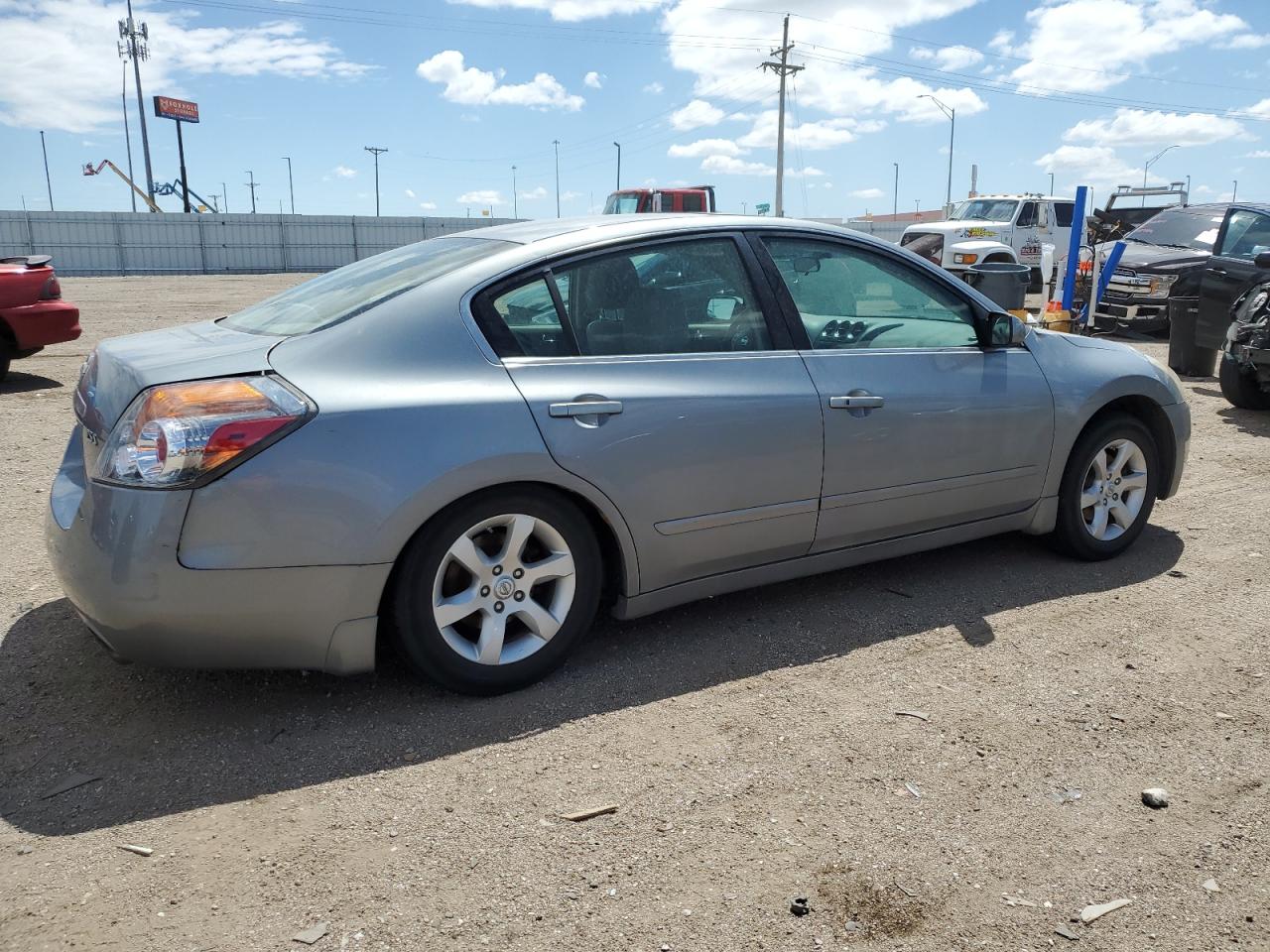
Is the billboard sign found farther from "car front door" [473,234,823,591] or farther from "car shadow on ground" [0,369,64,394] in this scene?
"car front door" [473,234,823,591]

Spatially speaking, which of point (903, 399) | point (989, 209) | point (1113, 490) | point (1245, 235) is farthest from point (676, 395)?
point (989, 209)

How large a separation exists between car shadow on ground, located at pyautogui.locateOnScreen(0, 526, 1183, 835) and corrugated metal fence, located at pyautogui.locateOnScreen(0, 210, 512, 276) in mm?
32678

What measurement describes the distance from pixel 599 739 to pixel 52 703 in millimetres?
1790

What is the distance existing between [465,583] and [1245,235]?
1056 cm

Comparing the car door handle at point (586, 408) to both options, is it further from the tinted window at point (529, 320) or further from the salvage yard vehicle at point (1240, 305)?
the salvage yard vehicle at point (1240, 305)

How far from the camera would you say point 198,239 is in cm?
3981

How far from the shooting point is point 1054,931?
92.7 inches

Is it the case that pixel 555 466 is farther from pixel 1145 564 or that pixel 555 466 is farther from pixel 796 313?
pixel 1145 564

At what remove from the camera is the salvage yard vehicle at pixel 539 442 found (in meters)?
2.98

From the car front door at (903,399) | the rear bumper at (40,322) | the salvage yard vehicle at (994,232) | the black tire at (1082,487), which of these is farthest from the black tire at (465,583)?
the salvage yard vehicle at (994,232)

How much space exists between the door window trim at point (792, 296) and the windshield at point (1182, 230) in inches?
508

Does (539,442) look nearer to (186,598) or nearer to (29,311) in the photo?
(186,598)

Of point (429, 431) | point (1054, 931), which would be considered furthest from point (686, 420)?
point (1054, 931)

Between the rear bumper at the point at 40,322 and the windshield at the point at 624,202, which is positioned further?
the windshield at the point at 624,202
